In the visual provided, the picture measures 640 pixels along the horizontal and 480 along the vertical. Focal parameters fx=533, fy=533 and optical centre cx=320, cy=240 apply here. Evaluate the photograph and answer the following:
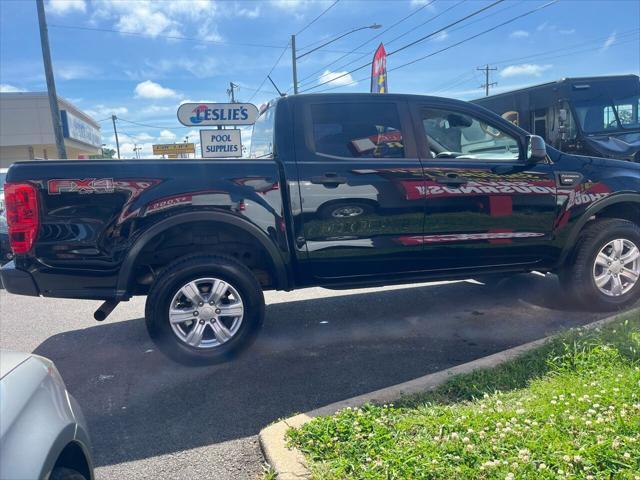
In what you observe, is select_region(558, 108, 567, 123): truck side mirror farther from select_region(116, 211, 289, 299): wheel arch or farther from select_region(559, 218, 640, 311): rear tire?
select_region(116, 211, 289, 299): wheel arch

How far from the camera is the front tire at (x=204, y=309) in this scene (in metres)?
3.92

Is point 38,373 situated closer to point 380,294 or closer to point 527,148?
point 527,148

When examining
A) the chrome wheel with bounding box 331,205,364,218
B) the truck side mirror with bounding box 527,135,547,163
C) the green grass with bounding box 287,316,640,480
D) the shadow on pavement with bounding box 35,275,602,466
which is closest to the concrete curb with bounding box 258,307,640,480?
the green grass with bounding box 287,316,640,480

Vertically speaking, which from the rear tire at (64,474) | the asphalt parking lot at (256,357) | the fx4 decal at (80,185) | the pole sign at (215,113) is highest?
the pole sign at (215,113)

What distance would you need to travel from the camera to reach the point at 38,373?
5.98 ft

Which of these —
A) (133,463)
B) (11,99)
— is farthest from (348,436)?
(11,99)

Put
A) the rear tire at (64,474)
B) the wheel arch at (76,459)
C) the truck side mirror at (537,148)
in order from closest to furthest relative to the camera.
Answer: the rear tire at (64,474)
the wheel arch at (76,459)
the truck side mirror at (537,148)

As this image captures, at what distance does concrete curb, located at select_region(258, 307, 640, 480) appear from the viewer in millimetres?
2547

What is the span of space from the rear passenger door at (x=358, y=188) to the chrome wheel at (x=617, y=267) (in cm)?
179

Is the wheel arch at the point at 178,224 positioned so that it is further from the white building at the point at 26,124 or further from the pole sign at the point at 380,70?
the white building at the point at 26,124

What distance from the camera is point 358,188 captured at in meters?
4.21

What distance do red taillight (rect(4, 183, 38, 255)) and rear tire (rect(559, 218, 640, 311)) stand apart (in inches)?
176

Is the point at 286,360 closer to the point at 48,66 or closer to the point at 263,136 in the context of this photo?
the point at 263,136

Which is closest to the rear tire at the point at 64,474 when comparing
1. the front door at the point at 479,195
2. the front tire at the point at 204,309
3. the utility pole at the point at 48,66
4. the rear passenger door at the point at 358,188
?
the front tire at the point at 204,309
